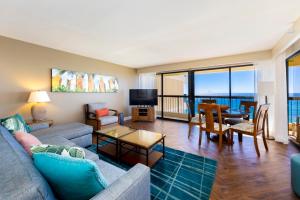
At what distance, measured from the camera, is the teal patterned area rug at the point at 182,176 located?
1586 mm

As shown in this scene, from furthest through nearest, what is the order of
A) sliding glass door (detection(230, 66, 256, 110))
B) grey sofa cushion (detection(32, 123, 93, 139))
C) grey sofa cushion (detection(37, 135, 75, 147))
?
sliding glass door (detection(230, 66, 256, 110)), grey sofa cushion (detection(32, 123, 93, 139)), grey sofa cushion (detection(37, 135, 75, 147))

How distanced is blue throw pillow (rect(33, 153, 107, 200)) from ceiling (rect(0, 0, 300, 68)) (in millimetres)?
1875

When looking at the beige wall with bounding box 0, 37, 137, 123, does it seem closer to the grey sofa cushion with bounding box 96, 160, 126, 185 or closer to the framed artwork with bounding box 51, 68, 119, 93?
the framed artwork with bounding box 51, 68, 119, 93

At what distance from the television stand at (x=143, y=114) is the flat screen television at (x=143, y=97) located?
22cm

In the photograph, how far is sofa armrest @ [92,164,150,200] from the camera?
79 centimetres

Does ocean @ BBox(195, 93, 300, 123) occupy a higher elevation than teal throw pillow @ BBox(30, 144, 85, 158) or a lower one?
higher

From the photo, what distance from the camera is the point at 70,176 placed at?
0.77 meters

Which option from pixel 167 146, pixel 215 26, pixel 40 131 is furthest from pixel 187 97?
pixel 40 131

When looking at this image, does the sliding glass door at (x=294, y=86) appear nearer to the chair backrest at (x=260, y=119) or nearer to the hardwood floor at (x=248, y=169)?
the hardwood floor at (x=248, y=169)

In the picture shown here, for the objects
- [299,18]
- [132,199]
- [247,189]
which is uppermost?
[299,18]

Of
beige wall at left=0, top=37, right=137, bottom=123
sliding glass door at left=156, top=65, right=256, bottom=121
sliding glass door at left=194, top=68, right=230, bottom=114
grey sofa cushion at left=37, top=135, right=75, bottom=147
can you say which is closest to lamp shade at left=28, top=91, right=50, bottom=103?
beige wall at left=0, top=37, right=137, bottom=123

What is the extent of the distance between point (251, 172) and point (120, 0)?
3.00 m

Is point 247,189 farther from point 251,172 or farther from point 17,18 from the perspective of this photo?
point 17,18

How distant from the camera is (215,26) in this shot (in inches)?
91.7
